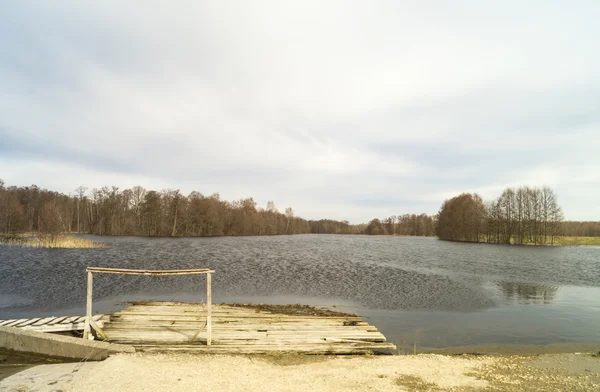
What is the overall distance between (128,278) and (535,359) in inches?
908

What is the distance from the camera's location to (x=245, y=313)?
11.4 m

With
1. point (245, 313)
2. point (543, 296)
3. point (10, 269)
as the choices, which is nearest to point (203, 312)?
point (245, 313)

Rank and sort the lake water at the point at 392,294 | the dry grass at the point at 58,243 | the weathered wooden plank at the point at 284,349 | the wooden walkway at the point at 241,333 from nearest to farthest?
the weathered wooden plank at the point at 284,349, the wooden walkway at the point at 241,333, the lake water at the point at 392,294, the dry grass at the point at 58,243

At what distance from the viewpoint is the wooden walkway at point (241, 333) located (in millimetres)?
8094

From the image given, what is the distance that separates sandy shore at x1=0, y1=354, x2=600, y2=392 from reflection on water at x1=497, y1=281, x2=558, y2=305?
12400 mm

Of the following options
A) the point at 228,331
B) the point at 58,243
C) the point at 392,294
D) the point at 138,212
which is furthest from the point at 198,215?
the point at 228,331

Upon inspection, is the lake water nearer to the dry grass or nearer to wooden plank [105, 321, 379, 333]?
wooden plank [105, 321, 379, 333]

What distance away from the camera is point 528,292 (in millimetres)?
21250

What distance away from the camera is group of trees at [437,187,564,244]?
72.2 meters

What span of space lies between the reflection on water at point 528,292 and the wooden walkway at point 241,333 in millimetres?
14041

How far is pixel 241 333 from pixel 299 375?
2.92 m

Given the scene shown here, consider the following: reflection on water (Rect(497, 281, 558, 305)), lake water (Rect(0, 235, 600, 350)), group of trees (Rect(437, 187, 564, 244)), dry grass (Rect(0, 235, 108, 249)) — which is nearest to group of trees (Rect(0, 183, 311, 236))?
dry grass (Rect(0, 235, 108, 249))

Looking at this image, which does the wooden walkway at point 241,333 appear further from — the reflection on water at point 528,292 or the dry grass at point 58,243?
the dry grass at point 58,243

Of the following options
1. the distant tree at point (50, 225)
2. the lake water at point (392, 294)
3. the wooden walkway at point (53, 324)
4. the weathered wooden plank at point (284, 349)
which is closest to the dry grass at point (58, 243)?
the distant tree at point (50, 225)
